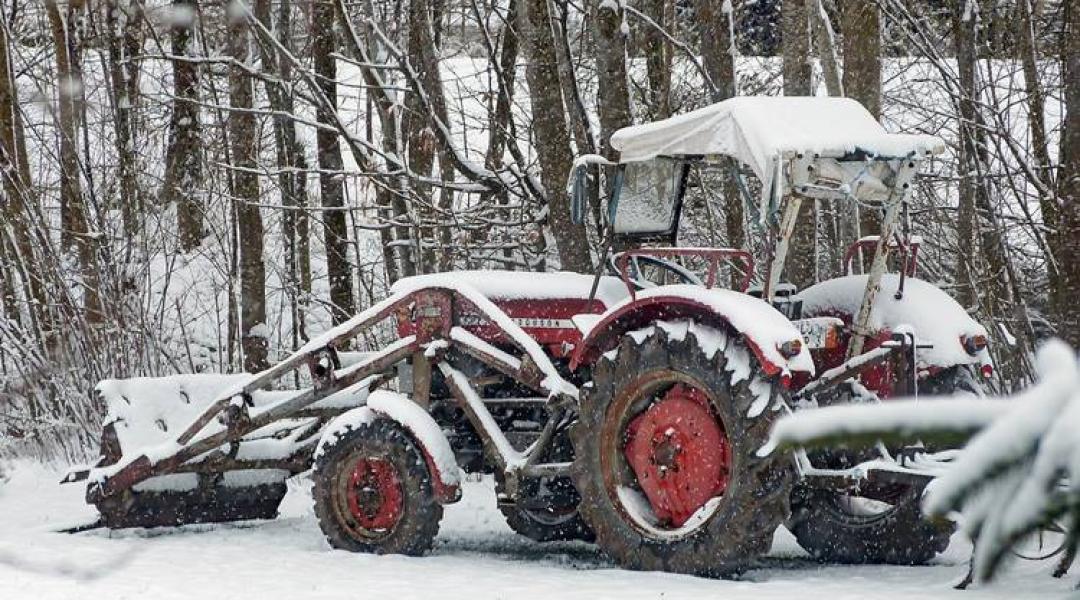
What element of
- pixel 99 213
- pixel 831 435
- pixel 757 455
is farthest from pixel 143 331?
pixel 831 435

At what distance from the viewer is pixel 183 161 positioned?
20.6 meters

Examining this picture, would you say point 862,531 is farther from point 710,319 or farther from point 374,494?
point 374,494

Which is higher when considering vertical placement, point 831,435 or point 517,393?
point 831,435

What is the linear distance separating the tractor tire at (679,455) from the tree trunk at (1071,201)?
3.22 metres

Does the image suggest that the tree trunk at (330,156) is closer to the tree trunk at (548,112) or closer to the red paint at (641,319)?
the tree trunk at (548,112)

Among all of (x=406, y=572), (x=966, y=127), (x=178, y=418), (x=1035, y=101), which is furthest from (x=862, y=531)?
(x=178, y=418)

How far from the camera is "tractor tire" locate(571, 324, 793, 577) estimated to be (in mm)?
6758

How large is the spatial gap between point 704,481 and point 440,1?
11.6m

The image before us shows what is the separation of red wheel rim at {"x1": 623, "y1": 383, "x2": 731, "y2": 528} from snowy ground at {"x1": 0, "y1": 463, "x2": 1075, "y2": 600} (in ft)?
1.43

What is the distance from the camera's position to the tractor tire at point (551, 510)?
8.12 metres

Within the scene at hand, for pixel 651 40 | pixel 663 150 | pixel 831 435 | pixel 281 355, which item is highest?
pixel 651 40

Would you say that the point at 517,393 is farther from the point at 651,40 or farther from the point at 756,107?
the point at 651,40

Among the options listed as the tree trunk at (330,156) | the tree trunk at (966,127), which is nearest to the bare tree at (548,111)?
the tree trunk at (966,127)

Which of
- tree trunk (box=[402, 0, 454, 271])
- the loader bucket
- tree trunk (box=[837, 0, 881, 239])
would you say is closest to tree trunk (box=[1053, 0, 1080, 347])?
tree trunk (box=[837, 0, 881, 239])
